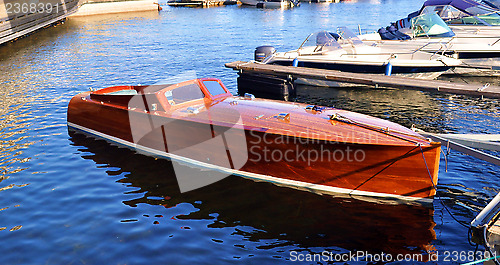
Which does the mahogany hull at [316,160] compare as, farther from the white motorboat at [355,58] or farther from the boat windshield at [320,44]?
the boat windshield at [320,44]

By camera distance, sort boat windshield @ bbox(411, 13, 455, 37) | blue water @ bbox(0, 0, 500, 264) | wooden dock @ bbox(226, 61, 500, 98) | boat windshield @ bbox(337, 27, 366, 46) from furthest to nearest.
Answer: boat windshield @ bbox(411, 13, 455, 37) < boat windshield @ bbox(337, 27, 366, 46) < wooden dock @ bbox(226, 61, 500, 98) < blue water @ bbox(0, 0, 500, 264)

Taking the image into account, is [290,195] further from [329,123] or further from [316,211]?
[329,123]

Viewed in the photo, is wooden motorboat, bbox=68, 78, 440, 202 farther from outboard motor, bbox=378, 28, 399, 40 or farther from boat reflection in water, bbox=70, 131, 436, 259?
outboard motor, bbox=378, 28, 399, 40

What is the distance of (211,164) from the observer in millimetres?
10898

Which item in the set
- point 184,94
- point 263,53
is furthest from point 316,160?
point 263,53

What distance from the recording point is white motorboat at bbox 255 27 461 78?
18.0 metres

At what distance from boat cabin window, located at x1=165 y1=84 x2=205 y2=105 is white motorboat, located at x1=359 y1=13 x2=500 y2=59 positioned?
11.4m

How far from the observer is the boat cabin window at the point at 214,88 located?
39.9 ft

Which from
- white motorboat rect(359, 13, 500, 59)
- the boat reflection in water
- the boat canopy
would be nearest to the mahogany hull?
the boat reflection in water

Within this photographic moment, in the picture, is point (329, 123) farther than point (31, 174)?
No

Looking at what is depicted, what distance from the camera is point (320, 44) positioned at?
1936 cm

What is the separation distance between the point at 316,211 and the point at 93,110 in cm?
727

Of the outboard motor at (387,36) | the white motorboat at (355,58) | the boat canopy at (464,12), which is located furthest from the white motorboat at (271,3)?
the white motorboat at (355,58)

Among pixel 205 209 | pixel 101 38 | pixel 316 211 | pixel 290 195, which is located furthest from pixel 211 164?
pixel 101 38
